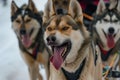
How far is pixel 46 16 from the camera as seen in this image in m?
3.23

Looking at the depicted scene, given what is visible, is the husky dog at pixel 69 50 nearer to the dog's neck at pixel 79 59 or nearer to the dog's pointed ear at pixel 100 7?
the dog's neck at pixel 79 59

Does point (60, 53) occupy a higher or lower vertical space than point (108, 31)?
higher

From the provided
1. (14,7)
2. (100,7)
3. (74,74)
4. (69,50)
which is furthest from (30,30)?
(69,50)

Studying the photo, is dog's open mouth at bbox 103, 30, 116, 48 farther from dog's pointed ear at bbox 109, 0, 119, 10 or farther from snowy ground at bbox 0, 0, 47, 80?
snowy ground at bbox 0, 0, 47, 80

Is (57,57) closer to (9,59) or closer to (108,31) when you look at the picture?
(108,31)

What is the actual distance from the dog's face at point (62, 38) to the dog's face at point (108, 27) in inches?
46.6

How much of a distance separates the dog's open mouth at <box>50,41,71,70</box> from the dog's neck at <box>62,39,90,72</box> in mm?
165

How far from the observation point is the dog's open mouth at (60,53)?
9.81ft

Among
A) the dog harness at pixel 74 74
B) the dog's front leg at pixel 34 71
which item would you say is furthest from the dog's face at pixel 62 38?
the dog's front leg at pixel 34 71

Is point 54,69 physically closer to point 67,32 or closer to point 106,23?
point 67,32

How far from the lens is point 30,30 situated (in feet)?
14.5

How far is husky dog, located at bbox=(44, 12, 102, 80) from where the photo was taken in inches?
118

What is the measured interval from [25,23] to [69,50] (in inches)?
54.8

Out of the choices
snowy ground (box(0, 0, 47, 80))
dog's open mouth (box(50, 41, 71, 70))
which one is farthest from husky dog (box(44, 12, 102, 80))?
snowy ground (box(0, 0, 47, 80))
